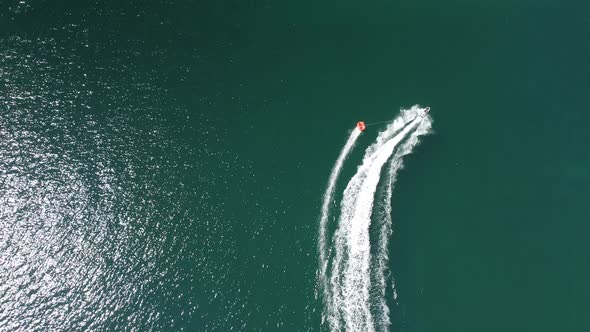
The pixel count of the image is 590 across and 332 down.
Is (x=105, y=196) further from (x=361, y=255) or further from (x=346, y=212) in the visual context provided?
(x=361, y=255)

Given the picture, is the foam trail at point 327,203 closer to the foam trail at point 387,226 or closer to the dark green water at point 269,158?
the dark green water at point 269,158

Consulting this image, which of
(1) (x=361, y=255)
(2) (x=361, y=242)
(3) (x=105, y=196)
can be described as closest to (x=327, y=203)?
(2) (x=361, y=242)

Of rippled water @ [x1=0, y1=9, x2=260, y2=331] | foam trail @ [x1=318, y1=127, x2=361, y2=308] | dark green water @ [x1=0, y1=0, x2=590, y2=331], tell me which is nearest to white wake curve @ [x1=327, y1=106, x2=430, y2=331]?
foam trail @ [x1=318, y1=127, x2=361, y2=308]

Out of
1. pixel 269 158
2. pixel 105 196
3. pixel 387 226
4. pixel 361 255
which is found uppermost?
pixel 269 158

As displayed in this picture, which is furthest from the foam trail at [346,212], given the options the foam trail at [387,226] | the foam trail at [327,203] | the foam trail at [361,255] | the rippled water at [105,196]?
the rippled water at [105,196]

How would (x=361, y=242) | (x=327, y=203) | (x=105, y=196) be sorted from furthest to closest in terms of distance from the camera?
(x=327, y=203) → (x=105, y=196) → (x=361, y=242)

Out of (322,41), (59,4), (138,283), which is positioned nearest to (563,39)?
(322,41)

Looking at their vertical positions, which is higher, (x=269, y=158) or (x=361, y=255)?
(x=269, y=158)

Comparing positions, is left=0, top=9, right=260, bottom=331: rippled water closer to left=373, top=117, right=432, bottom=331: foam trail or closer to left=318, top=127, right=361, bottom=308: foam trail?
left=318, top=127, right=361, bottom=308: foam trail
